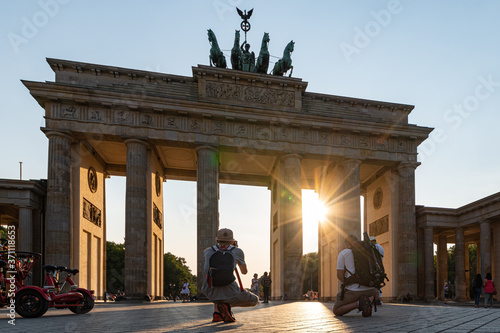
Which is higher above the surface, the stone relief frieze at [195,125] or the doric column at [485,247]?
the stone relief frieze at [195,125]

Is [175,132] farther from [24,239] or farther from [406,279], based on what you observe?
[406,279]

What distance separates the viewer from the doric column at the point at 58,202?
29.6 metres

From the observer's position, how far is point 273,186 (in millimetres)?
41938

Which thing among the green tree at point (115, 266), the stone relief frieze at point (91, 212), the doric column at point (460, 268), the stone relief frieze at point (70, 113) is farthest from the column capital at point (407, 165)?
the green tree at point (115, 266)

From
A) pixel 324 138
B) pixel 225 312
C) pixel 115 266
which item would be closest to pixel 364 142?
pixel 324 138

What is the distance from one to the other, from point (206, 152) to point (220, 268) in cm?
2494

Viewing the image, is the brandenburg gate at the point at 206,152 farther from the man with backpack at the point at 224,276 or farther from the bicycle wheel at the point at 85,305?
the man with backpack at the point at 224,276

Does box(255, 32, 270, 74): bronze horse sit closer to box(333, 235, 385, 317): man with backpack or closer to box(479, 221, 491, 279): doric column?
box(479, 221, 491, 279): doric column

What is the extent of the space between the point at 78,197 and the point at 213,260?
2632 centimetres

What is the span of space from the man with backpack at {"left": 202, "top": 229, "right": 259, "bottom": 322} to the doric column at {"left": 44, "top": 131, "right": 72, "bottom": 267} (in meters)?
23.9

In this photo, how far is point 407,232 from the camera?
3625 centimetres

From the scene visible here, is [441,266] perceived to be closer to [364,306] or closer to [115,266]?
[364,306]

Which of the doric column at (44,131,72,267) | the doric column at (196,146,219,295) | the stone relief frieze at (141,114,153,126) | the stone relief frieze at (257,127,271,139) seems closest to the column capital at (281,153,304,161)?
the stone relief frieze at (257,127,271,139)

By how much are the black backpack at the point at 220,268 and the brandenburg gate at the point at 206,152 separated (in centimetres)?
2294
